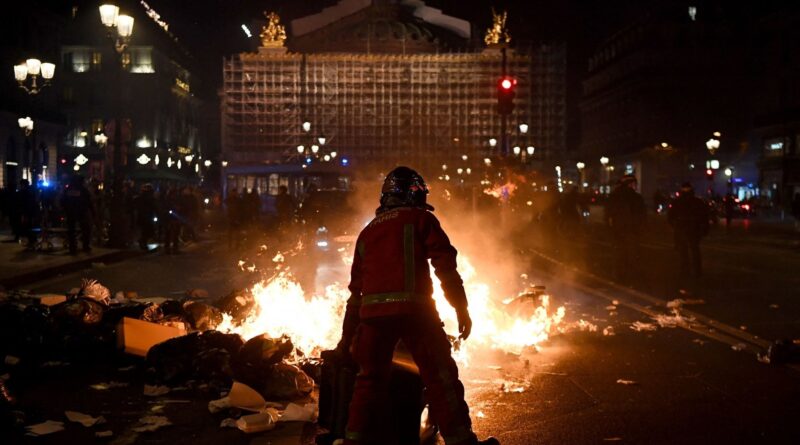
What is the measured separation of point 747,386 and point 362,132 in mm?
65477

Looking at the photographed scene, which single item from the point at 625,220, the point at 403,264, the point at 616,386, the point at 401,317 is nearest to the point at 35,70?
the point at 625,220

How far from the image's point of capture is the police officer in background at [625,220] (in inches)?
570

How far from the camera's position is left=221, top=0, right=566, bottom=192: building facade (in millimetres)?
70375

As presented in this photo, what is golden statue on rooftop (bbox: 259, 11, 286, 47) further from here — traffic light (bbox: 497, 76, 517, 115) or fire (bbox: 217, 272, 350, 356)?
fire (bbox: 217, 272, 350, 356)

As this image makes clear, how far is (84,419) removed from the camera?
5988 mm

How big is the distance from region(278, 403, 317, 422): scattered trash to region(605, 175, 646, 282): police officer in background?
9.40 m

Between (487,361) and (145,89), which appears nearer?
(487,361)

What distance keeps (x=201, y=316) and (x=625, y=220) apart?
331 inches

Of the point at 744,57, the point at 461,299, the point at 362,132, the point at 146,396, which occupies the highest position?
the point at 744,57

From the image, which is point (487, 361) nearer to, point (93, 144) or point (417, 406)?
point (417, 406)

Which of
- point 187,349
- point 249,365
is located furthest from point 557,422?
point 187,349

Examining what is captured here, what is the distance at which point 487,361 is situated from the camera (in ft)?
25.9

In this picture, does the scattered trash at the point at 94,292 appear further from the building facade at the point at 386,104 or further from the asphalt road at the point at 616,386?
the building facade at the point at 386,104

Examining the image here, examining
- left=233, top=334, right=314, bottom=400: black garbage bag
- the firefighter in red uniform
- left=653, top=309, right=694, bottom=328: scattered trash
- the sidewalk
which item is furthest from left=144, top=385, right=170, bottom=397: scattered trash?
the sidewalk
